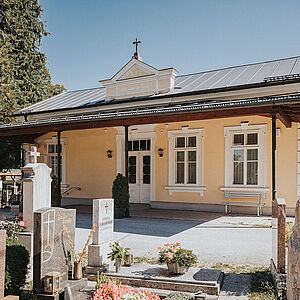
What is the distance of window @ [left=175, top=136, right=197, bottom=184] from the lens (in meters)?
12.3

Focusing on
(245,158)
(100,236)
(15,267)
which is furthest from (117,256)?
(245,158)

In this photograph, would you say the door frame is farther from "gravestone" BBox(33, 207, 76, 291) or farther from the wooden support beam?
"gravestone" BBox(33, 207, 76, 291)

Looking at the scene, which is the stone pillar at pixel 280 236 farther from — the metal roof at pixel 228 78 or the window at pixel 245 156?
the metal roof at pixel 228 78

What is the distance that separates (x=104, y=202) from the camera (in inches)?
209

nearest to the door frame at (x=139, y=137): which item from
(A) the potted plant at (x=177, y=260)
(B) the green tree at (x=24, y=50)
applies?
(A) the potted plant at (x=177, y=260)

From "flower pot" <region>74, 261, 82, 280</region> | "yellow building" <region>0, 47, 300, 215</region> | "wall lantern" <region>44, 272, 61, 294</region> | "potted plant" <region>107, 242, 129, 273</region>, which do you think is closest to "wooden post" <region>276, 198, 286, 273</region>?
"potted plant" <region>107, 242, 129, 273</region>

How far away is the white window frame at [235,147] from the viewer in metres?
10.9

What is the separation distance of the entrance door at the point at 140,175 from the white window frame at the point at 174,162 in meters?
1.22

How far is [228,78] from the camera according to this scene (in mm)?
12766

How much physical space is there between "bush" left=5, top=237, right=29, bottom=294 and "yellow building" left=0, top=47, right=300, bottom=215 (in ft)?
18.4

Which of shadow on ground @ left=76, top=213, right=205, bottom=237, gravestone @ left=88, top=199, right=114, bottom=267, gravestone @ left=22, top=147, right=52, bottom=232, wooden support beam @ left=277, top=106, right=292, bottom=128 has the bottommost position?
shadow on ground @ left=76, top=213, right=205, bottom=237

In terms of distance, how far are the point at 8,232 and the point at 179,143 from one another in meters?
8.06

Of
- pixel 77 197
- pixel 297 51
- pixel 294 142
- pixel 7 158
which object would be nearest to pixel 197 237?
pixel 294 142

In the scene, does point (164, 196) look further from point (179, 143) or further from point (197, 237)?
point (197, 237)
